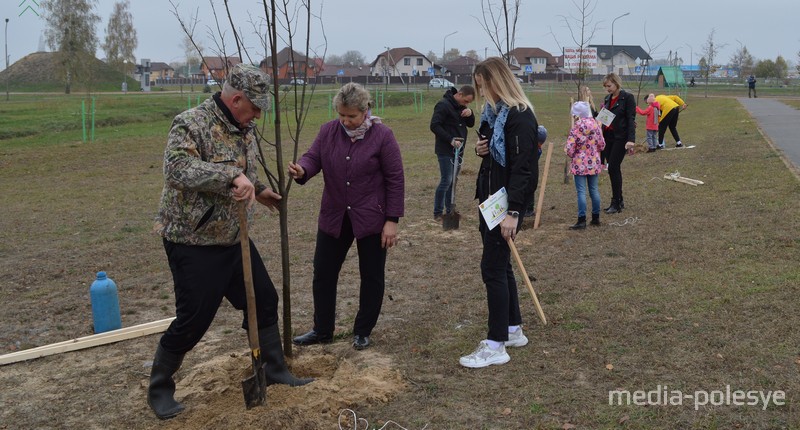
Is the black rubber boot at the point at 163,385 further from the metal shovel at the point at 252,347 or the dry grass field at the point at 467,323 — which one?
the metal shovel at the point at 252,347

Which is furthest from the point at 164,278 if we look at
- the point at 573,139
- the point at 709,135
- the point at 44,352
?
the point at 709,135

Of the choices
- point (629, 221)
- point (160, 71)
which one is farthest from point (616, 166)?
point (160, 71)

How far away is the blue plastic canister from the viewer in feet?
18.6

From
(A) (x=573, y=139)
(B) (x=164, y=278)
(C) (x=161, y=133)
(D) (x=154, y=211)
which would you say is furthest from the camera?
(C) (x=161, y=133)

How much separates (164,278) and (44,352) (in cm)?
234

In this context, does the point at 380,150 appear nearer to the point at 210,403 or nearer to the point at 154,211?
the point at 210,403

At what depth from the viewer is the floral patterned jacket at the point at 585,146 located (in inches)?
359

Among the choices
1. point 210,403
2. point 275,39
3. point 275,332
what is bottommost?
point 210,403

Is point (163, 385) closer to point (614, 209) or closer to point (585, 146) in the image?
point (585, 146)

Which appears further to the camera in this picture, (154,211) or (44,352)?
(154,211)

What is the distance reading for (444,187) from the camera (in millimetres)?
10414

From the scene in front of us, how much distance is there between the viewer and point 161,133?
26.6 meters

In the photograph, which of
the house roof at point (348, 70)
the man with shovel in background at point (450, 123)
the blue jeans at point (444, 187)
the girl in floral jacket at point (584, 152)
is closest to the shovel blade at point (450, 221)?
the man with shovel in background at point (450, 123)

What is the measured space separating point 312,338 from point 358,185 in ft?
4.08
